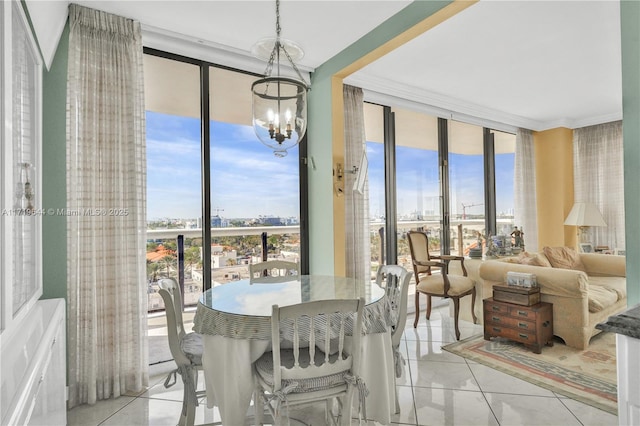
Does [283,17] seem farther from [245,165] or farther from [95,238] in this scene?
[95,238]

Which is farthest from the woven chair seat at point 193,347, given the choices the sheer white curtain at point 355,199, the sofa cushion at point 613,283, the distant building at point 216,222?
the sofa cushion at point 613,283

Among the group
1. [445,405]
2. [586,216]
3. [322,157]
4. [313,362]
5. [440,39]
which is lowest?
[445,405]

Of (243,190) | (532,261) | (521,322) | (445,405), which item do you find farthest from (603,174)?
(243,190)

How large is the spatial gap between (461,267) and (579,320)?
127 cm

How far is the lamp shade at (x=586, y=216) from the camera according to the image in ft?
18.3

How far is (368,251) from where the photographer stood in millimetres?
4027

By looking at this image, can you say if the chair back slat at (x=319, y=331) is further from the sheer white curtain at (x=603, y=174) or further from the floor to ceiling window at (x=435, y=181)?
the sheer white curtain at (x=603, y=174)

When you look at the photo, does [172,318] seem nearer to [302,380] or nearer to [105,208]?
[302,380]

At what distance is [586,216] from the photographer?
564cm

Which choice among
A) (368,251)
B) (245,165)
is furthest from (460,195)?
(245,165)

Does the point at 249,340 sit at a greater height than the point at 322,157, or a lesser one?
lesser

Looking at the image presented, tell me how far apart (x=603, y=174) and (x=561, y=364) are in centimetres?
441

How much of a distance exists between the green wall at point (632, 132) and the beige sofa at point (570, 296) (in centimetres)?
202

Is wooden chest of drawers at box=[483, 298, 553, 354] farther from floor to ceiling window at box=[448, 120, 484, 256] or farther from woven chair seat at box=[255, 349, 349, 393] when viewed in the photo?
woven chair seat at box=[255, 349, 349, 393]
